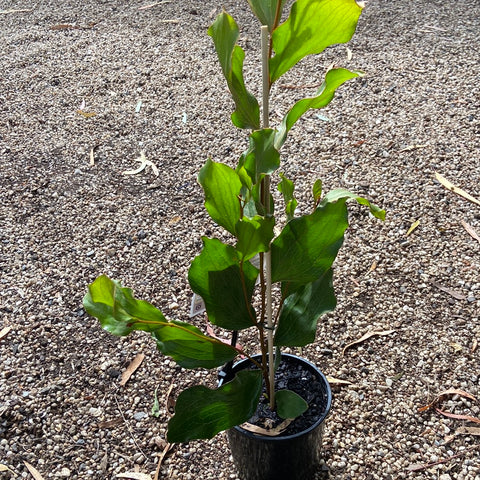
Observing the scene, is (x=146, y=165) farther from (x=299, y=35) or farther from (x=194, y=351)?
(x=299, y=35)

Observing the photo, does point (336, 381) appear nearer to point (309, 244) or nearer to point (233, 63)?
point (309, 244)

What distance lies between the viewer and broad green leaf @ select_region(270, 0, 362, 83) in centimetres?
90

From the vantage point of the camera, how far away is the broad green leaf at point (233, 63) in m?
0.89

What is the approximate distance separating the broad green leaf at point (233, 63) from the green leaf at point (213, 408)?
483 millimetres

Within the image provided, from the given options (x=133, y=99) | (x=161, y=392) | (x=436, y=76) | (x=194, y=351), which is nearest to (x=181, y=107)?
(x=133, y=99)

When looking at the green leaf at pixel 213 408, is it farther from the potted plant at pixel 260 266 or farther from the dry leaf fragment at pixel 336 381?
the dry leaf fragment at pixel 336 381

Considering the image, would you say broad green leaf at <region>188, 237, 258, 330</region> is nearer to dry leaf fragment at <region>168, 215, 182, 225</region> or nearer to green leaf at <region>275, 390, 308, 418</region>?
green leaf at <region>275, 390, 308, 418</region>

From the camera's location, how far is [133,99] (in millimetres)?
3010

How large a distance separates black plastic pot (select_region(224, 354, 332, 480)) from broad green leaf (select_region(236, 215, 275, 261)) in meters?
0.46

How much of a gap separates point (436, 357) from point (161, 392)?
0.76 meters

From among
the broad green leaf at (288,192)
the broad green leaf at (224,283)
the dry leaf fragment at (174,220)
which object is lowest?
the dry leaf fragment at (174,220)

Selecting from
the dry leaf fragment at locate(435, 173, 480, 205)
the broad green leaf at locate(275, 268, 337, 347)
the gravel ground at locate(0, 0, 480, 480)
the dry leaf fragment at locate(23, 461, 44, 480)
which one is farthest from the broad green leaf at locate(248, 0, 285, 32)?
the dry leaf fragment at locate(435, 173, 480, 205)

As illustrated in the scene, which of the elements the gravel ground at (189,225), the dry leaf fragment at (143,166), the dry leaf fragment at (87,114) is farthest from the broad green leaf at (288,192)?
the dry leaf fragment at (87,114)

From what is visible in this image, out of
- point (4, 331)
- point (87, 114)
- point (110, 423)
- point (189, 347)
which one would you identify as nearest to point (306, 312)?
point (189, 347)
